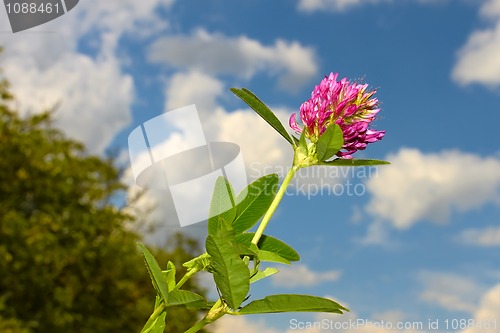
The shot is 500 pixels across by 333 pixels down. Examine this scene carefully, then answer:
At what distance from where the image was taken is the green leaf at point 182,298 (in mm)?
1246

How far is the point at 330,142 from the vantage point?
1.35 metres

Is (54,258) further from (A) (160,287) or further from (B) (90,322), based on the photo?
(A) (160,287)

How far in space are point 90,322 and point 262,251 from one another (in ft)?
44.2

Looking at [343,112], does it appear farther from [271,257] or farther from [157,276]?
[157,276]

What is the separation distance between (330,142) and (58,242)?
1298cm

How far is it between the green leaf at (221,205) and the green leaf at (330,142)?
0.69 feet

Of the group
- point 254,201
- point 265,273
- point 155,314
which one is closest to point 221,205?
point 254,201

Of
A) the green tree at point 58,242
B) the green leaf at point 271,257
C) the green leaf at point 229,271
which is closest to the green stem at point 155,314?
the green leaf at point 229,271

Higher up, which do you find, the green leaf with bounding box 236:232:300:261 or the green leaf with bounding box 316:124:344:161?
the green leaf with bounding box 316:124:344:161

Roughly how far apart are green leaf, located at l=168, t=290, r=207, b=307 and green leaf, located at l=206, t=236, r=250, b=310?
47 mm

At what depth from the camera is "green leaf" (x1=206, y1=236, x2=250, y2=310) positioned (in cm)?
119

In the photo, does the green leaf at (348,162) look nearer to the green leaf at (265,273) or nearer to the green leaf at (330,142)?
the green leaf at (330,142)

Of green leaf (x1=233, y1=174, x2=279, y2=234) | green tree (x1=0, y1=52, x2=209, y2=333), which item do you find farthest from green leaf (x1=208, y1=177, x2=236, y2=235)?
green tree (x1=0, y1=52, x2=209, y2=333)

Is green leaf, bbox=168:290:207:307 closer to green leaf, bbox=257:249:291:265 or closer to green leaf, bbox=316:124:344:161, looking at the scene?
green leaf, bbox=257:249:291:265
